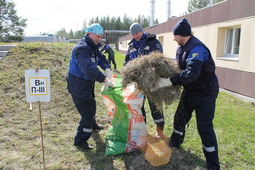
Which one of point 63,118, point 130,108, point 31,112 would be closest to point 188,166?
point 130,108

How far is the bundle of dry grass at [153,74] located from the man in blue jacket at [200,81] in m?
0.11

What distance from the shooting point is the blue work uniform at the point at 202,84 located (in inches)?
99.3

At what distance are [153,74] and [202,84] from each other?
65cm

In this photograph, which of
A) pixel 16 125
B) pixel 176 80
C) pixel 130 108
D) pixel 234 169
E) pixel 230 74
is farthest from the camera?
pixel 230 74

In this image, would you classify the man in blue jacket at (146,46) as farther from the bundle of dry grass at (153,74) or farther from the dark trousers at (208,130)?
the dark trousers at (208,130)

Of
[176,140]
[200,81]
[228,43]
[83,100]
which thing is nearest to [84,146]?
[83,100]

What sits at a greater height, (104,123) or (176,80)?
(176,80)

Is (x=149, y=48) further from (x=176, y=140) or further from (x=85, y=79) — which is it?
(x=176, y=140)

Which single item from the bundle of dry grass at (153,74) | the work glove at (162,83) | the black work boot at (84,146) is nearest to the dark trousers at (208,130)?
Result: the bundle of dry grass at (153,74)

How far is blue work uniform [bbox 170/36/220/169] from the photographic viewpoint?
99.3 inches

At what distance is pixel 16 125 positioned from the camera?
4.22m

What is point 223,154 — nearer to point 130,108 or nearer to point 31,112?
point 130,108

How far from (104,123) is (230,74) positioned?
5.48 m

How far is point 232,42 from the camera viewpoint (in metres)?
7.97
